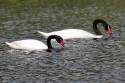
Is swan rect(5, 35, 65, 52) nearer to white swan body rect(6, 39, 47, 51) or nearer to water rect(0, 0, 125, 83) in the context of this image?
white swan body rect(6, 39, 47, 51)

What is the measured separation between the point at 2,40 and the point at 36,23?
10.7 metres

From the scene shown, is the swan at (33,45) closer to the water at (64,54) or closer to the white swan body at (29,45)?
the white swan body at (29,45)

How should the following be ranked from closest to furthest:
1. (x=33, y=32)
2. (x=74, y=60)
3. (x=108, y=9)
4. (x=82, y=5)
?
(x=74, y=60)
(x=33, y=32)
(x=108, y=9)
(x=82, y=5)

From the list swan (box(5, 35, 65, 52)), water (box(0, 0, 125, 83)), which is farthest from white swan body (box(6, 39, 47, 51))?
water (box(0, 0, 125, 83))

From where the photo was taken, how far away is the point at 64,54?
1204 inches

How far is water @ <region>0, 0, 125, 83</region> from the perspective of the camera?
24569 millimetres

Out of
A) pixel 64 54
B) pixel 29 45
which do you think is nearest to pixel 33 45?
pixel 29 45

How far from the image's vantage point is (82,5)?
61500mm

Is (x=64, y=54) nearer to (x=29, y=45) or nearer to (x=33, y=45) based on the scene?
(x=33, y=45)

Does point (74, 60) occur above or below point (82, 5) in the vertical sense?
below

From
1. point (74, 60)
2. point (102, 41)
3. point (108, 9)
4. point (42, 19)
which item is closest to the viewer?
point (74, 60)

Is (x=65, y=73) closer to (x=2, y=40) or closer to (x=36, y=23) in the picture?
(x=2, y=40)

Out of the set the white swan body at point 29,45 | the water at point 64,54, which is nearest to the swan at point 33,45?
the white swan body at point 29,45

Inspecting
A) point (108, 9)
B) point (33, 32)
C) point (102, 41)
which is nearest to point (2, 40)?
point (33, 32)
